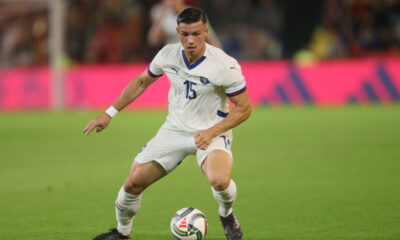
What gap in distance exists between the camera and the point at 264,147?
13.6 m

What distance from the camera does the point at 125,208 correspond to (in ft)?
20.7

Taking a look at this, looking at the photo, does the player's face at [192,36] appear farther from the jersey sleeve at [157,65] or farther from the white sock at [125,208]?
the white sock at [125,208]

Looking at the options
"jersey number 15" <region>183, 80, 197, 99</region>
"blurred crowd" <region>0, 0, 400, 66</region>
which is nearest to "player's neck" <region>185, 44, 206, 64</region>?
"jersey number 15" <region>183, 80, 197, 99</region>

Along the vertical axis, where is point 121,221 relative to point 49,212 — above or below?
above

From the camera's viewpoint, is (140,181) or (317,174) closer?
(140,181)

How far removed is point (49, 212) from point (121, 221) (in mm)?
1613

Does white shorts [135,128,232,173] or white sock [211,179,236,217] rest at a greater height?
white shorts [135,128,232,173]

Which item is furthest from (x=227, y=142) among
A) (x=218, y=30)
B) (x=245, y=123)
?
(x=218, y=30)

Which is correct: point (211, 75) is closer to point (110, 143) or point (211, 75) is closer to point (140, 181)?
point (140, 181)

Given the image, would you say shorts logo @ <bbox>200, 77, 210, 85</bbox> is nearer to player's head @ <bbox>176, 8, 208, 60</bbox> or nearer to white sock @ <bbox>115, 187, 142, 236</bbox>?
player's head @ <bbox>176, 8, 208, 60</bbox>

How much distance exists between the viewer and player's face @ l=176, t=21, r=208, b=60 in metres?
6.11

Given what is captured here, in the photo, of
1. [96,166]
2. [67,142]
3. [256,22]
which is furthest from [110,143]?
[256,22]

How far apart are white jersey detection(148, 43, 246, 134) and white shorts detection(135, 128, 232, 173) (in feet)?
0.34

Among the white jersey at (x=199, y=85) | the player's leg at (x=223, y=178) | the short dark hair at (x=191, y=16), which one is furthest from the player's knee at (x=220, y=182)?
the short dark hair at (x=191, y=16)
